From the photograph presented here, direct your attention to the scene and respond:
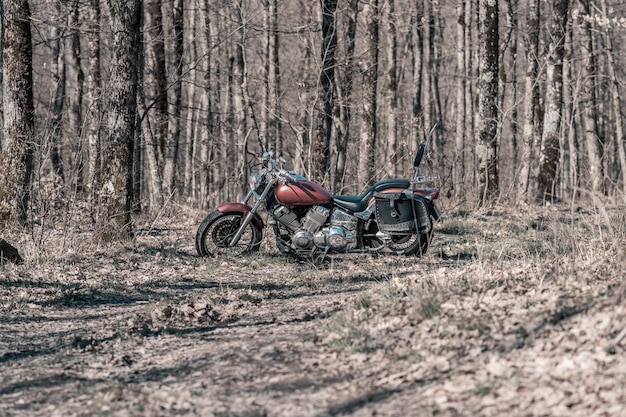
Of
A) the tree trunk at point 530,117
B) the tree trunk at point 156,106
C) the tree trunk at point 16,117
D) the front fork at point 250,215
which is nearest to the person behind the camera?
the front fork at point 250,215

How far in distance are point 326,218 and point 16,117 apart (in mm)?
5242

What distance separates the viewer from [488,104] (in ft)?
56.4

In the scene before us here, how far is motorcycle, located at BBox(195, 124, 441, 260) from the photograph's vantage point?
1064cm

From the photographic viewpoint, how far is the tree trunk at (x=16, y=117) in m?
12.8

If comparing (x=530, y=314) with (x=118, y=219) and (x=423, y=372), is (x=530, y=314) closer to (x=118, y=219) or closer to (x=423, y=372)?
(x=423, y=372)

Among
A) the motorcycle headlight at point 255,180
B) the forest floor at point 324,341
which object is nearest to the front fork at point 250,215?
the motorcycle headlight at point 255,180

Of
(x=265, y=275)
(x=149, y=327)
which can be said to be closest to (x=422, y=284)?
(x=149, y=327)

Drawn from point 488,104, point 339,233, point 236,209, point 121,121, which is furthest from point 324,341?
point 488,104

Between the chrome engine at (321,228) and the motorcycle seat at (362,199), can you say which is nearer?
the chrome engine at (321,228)

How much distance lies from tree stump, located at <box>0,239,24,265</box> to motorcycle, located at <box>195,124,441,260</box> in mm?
2124

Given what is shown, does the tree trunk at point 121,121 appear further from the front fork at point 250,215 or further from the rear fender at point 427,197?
the rear fender at point 427,197

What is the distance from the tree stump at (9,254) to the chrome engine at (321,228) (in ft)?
10.2

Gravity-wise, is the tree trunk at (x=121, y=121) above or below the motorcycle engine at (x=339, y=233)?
above

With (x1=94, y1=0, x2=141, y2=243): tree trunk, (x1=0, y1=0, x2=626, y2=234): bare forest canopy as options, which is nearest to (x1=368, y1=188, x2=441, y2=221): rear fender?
A: (x1=0, y1=0, x2=626, y2=234): bare forest canopy
